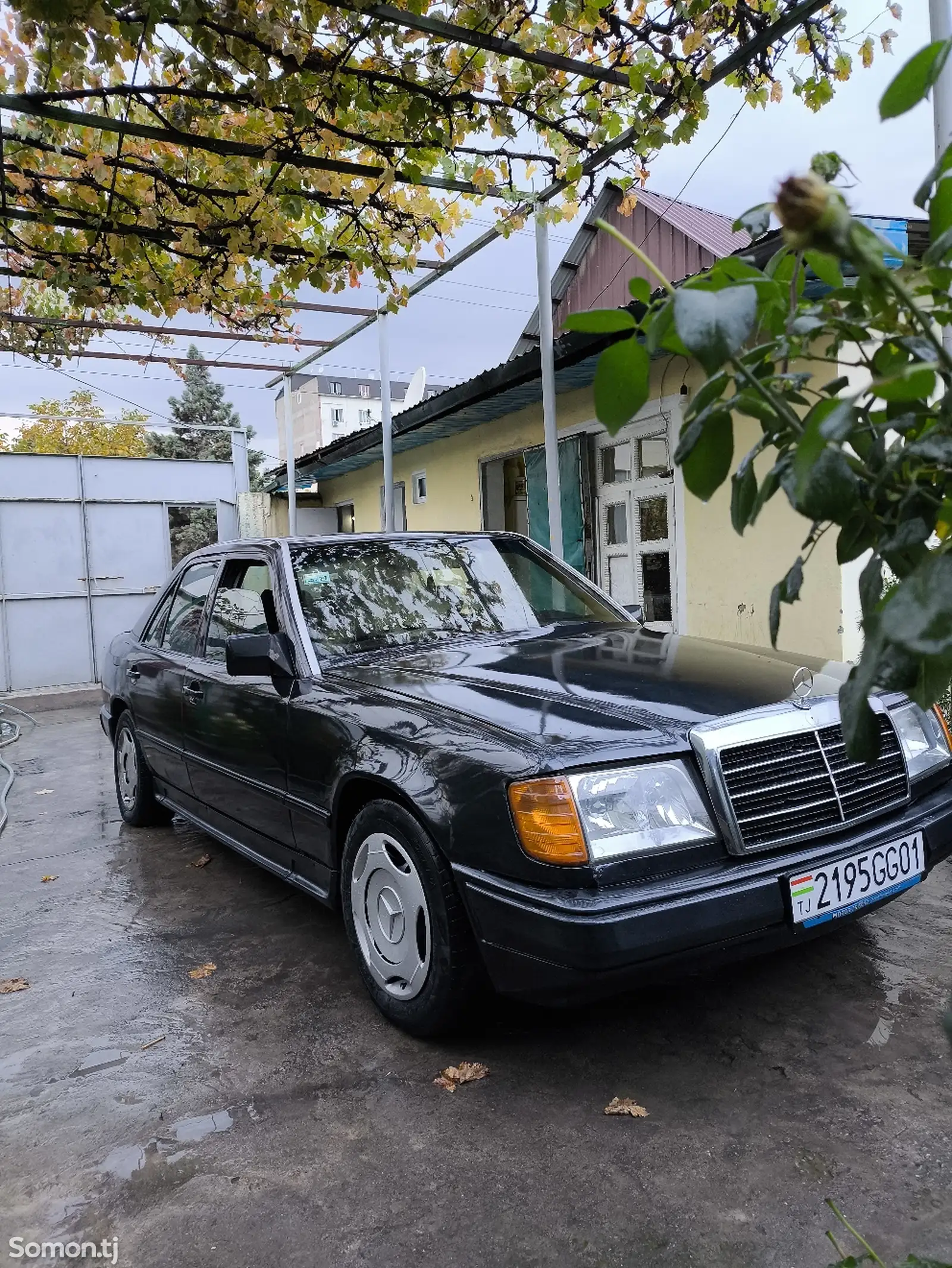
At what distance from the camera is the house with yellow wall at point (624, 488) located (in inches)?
265

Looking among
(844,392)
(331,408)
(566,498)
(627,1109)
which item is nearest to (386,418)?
(566,498)

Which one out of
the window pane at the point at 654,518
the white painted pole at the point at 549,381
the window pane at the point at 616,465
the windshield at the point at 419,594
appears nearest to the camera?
the windshield at the point at 419,594

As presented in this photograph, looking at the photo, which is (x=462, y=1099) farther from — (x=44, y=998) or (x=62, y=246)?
(x=62, y=246)

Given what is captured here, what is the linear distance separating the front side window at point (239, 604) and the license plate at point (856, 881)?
2.29 metres

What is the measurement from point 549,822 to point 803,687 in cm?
103

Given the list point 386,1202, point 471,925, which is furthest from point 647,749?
point 386,1202

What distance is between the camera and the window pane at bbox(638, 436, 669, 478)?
805 centimetres

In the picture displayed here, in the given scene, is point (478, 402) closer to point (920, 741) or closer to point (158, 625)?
point (158, 625)

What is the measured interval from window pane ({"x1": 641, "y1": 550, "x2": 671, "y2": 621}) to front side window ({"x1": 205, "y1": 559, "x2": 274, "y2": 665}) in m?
4.86

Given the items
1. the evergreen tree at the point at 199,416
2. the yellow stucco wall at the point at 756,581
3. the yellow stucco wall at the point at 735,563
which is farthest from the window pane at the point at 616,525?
the evergreen tree at the point at 199,416

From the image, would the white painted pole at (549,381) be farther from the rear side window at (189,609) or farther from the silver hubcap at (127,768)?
the silver hubcap at (127,768)

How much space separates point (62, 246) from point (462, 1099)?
6.30 m

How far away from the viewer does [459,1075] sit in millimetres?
2523

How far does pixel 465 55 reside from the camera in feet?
15.0
